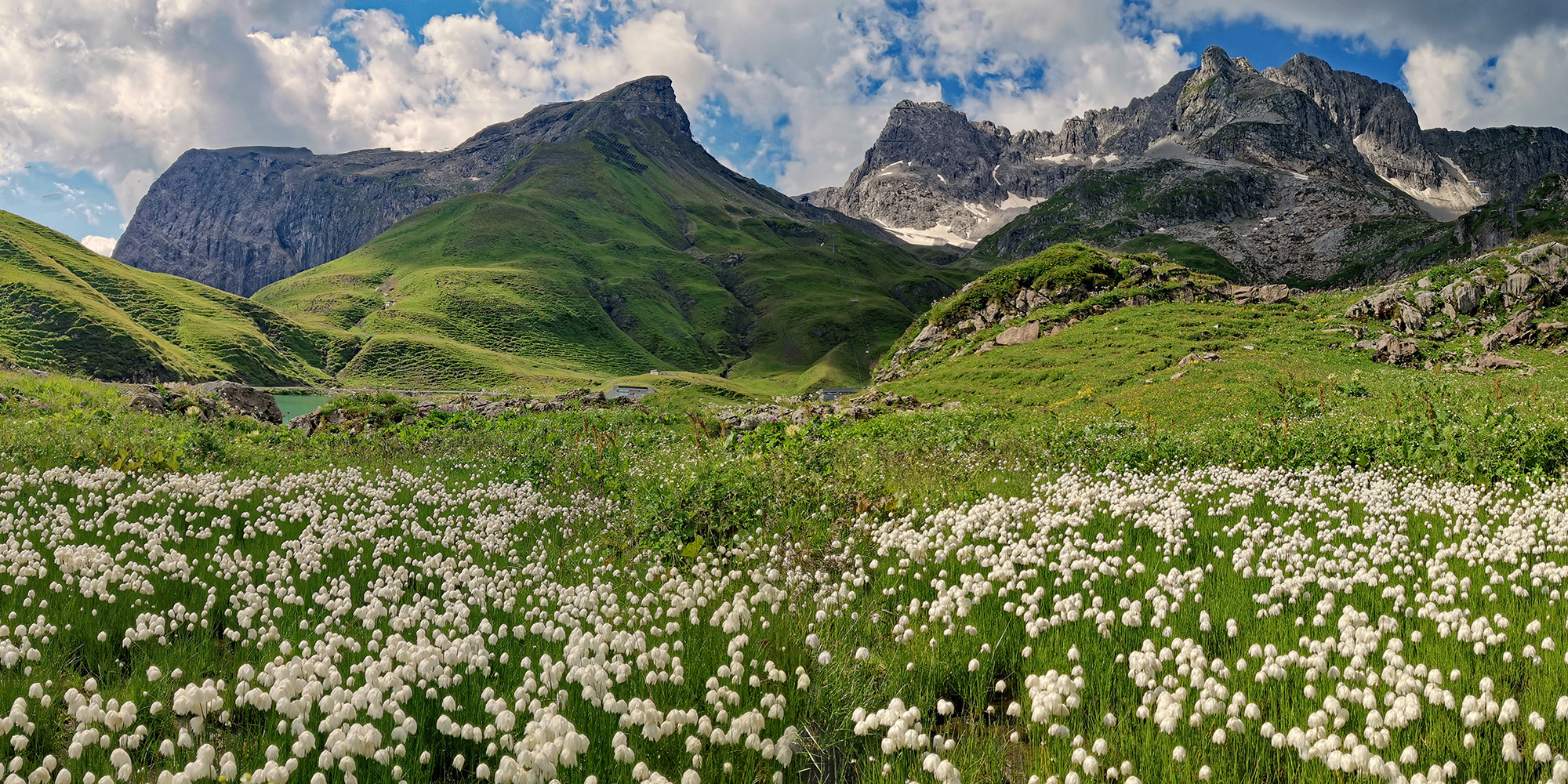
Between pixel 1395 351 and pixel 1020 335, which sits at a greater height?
pixel 1020 335

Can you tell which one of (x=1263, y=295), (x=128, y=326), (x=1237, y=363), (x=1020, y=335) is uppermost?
(x=1263, y=295)

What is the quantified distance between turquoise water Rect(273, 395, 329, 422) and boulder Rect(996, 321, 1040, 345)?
64.9 meters

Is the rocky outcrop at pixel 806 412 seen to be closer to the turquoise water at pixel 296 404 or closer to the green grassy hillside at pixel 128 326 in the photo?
the turquoise water at pixel 296 404

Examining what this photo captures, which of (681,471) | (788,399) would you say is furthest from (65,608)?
(788,399)

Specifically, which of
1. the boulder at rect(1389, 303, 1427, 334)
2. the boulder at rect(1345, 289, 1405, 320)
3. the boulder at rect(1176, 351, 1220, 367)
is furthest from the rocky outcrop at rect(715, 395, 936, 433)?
the boulder at rect(1345, 289, 1405, 320)

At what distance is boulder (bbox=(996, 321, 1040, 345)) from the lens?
49.2 m

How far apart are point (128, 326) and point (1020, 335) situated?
141 m

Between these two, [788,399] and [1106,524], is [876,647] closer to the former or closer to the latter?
[1106,524]

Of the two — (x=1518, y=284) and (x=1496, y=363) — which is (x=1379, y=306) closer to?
(x=1518, y=284)

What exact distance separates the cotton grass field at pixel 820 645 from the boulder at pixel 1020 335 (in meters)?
38.6

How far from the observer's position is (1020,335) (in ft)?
163

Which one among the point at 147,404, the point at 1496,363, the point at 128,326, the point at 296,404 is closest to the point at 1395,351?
the point at 1496,363

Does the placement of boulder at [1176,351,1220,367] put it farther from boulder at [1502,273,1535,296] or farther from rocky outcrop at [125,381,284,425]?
rocky outcrop at [125,381,284,425]

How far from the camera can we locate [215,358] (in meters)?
124
